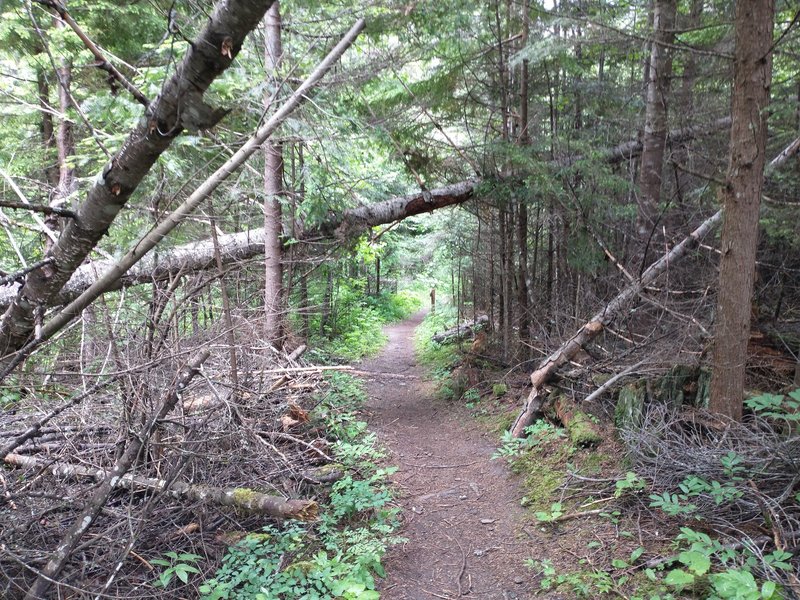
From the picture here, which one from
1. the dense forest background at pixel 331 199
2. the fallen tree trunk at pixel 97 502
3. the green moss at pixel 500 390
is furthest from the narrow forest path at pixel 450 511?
the fallen tree trunk at pixel 97 502

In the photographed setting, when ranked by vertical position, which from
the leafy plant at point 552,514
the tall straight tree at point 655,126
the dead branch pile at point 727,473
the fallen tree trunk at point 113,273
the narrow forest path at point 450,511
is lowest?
the narrow forest path at point 450,511

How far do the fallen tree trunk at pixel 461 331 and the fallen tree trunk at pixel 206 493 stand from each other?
862 cm

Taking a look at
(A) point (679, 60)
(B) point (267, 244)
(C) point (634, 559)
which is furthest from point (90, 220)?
(A) point (679, 60)

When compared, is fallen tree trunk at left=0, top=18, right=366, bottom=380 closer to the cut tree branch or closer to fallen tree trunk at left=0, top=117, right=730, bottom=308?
the cut tree branch

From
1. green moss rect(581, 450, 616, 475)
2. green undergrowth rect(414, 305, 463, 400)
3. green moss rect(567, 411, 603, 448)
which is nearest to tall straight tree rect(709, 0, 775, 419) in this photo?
green moss rect(581, 450, 616, 475)

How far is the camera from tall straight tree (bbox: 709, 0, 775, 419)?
4012 millimetres

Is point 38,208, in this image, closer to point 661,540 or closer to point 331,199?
→ point 661,540

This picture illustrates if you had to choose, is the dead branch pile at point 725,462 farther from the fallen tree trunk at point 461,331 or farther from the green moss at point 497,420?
the fallen tree trunk at point 461,331

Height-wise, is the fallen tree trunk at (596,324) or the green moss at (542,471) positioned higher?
the fallen tree trunk at (596,324)

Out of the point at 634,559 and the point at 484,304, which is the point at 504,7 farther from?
the point at 634,559

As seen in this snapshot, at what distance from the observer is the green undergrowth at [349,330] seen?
11393 mm

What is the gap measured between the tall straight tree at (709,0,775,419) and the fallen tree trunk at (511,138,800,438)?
5.27ft

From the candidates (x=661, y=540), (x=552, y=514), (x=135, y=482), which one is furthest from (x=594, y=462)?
(x=135, y=482)

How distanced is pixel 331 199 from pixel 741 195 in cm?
563
